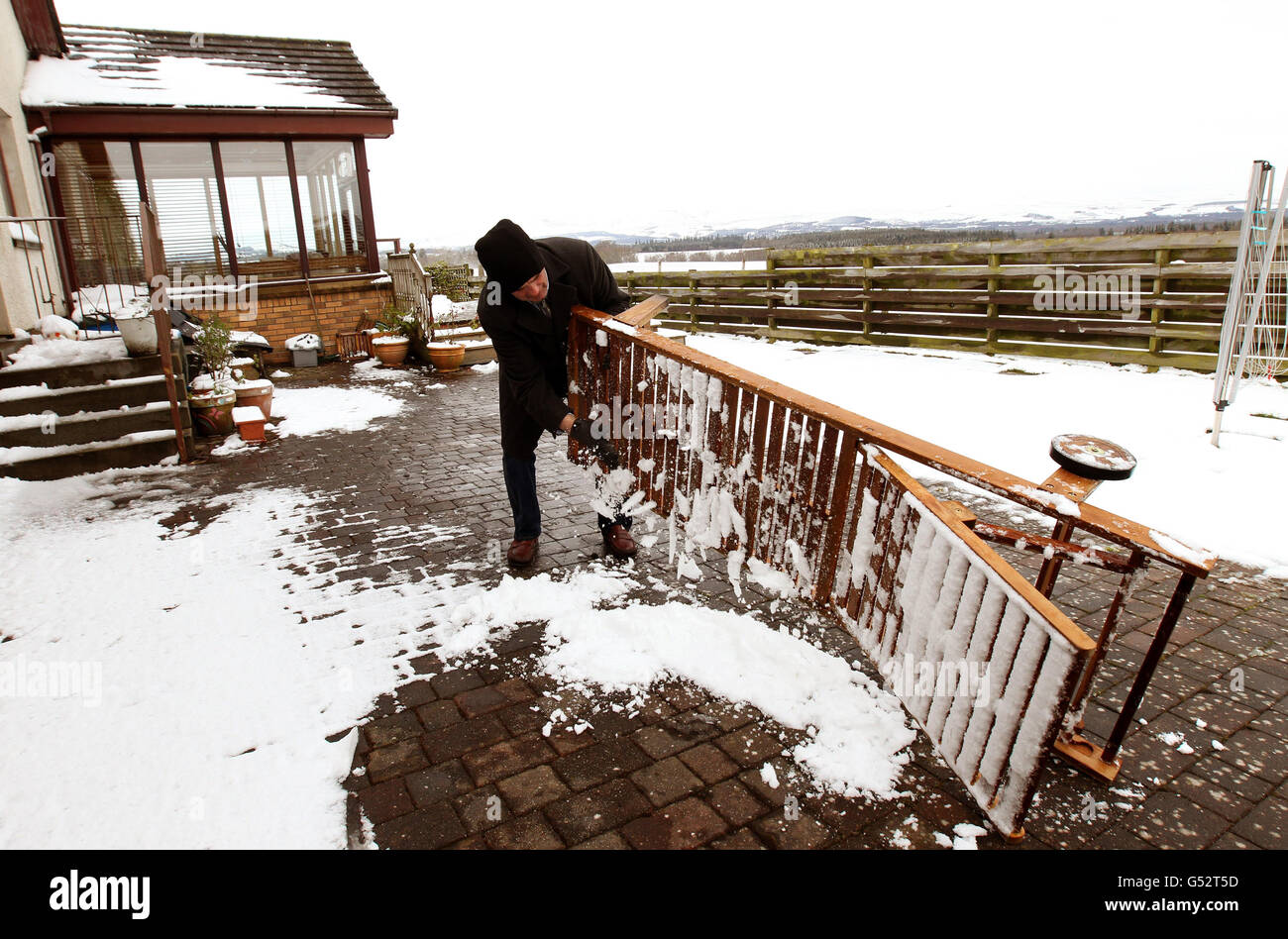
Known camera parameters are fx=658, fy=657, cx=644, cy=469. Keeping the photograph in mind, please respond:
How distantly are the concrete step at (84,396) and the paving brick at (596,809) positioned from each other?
6172mm

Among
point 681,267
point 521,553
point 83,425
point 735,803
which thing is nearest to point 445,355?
point 83,425

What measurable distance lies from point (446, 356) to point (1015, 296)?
8901mm

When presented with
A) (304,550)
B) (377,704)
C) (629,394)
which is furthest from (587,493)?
(377,704)

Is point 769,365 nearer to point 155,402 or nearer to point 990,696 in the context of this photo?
point 155,402

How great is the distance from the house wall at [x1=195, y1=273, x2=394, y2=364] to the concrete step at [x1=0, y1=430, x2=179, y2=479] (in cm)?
592

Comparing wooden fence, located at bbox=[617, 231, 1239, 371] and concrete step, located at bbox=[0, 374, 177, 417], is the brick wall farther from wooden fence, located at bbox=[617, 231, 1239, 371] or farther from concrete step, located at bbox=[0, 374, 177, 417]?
wooden fence, located at bbox=[617, 231, 1239, 371]

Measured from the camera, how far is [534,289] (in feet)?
11.4

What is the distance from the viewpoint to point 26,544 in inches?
173

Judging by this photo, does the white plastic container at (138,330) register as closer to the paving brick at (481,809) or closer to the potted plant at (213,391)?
the potted plant at (213,391)

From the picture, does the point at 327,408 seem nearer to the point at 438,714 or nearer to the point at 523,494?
the point at 523,494

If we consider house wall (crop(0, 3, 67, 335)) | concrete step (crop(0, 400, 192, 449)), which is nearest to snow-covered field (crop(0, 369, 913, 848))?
concrete step (crop(0, 400, 192, 449))

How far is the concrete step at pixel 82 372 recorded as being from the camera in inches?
233

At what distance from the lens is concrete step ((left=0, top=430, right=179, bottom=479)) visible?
5480 millimetres

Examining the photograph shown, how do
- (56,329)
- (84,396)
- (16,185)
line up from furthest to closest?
(16,185), (56,329), (84,396)
